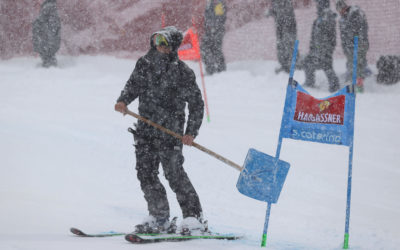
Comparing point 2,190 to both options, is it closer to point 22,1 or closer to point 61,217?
point 61,217

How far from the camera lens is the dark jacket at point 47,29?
16766 mm

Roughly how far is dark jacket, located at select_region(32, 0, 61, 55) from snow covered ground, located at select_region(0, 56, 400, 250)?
4.09 m

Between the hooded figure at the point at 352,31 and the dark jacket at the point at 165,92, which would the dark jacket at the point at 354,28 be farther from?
the dark jacket at the point at 165,92

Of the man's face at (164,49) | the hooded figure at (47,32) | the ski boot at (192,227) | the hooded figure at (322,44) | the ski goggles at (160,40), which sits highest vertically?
the hooded figure at (47,32)

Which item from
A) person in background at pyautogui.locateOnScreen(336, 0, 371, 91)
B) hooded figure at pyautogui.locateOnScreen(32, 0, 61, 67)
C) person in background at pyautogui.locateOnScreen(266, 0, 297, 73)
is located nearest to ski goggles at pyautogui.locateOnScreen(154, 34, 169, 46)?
person in background at pyautogui.locateOnScreen(336, 0, 371, 91)

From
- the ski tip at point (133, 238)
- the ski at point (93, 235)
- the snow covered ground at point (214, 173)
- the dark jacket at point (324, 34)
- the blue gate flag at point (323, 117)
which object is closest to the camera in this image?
the ski tip at point (133, 238)

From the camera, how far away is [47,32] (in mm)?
16734

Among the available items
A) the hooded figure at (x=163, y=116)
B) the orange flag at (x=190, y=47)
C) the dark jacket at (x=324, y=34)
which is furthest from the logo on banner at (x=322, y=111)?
the dark jacket at (x=324, y=34)

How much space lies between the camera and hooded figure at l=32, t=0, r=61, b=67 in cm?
1677

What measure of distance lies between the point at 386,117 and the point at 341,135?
617cm

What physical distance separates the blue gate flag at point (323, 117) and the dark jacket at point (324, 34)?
7.67 meters

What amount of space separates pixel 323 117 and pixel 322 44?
8044mm

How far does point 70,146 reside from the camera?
812cm

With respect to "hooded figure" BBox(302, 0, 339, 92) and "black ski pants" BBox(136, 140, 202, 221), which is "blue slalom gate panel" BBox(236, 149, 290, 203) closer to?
"black ski pants" BBox(136, 140, 202, 221)
